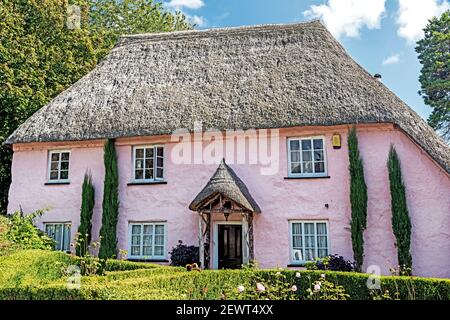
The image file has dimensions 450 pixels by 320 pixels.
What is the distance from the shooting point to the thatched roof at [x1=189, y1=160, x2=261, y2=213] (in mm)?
11520

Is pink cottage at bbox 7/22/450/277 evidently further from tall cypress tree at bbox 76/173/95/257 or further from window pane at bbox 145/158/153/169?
tall cypress tree at bbox 76/173/95/257

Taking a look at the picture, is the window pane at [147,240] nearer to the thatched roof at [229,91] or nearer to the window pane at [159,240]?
the window pane at [159,240]

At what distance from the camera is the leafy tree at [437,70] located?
25156 millimetres

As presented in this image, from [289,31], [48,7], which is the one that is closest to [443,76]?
[289,31]

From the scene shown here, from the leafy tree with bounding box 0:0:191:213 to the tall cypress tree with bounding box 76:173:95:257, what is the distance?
269 inches

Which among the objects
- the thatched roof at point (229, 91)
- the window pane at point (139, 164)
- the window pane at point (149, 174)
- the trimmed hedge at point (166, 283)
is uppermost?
the thatched roof at point (229, 91)

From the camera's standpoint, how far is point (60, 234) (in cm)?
1424

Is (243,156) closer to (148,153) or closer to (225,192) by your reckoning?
(225,192)

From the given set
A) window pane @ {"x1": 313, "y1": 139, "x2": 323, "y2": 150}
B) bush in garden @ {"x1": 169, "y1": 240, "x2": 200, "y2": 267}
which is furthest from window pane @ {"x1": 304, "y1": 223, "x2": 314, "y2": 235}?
bush in garden @ {"x1": 169, "y1": 240, "x2": 200, "y2": 267}

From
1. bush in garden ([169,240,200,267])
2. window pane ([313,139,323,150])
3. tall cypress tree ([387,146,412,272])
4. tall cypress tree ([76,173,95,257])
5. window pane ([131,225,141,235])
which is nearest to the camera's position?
tall cypress tree ([387,146,412,272])

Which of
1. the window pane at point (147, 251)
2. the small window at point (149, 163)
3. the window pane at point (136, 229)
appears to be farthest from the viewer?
the small window at point (149, 163)

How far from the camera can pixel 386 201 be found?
12.0 metres

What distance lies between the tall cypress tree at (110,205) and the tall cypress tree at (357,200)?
7331 mm

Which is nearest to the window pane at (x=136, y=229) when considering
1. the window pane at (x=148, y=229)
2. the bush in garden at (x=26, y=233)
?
the window pane at (x=148, y=229)
